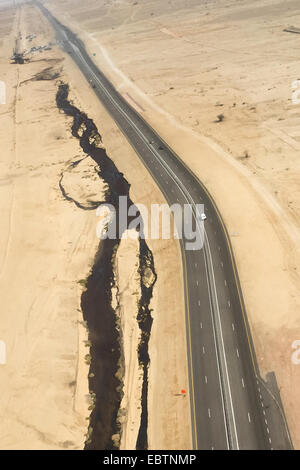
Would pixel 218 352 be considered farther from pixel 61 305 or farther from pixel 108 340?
pixel 61 305

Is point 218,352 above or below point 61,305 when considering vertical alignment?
below

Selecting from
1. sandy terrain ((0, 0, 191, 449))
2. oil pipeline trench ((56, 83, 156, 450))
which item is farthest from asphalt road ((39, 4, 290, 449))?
oil pipeline trench ((56, 83, 156, 450))

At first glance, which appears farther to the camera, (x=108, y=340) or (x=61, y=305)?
(x=61, y=305)

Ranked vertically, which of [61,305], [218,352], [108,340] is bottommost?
[218,352]

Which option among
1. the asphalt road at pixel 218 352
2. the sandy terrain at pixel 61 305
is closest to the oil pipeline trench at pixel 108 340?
the sandy terrain at pixel 61 305

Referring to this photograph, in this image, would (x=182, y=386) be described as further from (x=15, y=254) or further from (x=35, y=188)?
(x=35, y=188)

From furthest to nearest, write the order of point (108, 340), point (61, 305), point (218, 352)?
point (61, 305) < point (108, 340) < point (218, 352)

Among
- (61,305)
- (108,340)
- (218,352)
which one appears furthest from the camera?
(61,305)

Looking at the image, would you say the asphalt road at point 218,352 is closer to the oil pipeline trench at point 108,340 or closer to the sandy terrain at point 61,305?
the sandy terrain at point 61,305

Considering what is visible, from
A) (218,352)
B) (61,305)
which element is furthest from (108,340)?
(218,352)
